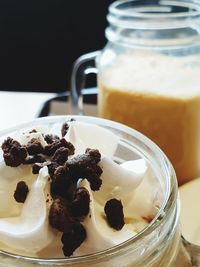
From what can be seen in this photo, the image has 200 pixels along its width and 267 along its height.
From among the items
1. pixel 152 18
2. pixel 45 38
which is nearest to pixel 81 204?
pixel 152 18

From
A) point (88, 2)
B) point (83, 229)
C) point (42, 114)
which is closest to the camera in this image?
point (83, 229)

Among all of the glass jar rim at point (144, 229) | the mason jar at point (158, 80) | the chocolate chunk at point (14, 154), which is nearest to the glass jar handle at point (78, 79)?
the mason jar at point (158, 80)

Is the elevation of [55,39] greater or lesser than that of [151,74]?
lesser

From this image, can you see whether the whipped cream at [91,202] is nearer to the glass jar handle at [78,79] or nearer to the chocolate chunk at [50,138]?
the chocolate chunk at [50,138]

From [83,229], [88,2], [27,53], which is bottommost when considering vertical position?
[27,53]

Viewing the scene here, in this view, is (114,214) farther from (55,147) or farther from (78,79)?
(78,79)

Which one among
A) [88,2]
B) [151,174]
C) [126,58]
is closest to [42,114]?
[126,58]

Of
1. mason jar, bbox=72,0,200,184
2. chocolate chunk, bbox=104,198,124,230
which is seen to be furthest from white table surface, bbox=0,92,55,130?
chocolate chunk, bbox=104,198,124,230

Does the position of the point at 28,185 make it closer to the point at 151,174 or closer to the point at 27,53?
the point at 151,174
